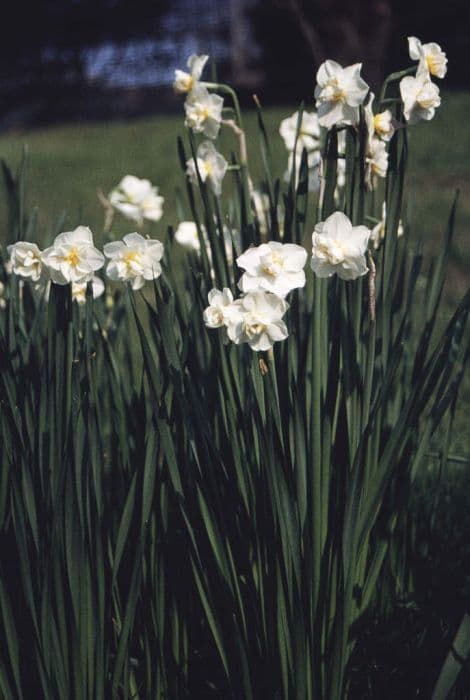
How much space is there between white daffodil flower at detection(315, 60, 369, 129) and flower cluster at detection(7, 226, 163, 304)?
32 centimetres

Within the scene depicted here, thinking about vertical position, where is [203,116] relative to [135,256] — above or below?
above

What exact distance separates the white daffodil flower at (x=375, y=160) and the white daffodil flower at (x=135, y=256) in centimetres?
38

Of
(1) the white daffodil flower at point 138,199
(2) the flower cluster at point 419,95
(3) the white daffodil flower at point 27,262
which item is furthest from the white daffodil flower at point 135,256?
(1) the white daffodil flower at point 138,199

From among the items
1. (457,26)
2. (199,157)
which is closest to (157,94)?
(457,26)

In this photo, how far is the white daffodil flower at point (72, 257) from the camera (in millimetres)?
1242

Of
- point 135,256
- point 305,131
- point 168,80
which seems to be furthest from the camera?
point 168,80

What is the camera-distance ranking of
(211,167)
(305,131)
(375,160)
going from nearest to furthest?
1. (375,160)
2. (211,167)
3. (305,131)

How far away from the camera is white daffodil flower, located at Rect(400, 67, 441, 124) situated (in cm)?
126

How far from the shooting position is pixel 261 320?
1.10 metres

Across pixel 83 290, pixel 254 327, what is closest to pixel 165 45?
pixel 83 290

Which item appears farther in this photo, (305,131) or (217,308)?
(305,131)

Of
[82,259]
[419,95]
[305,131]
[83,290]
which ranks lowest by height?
[83,290]

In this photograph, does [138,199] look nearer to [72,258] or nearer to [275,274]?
[72,258]

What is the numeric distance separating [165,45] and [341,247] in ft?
51.1
